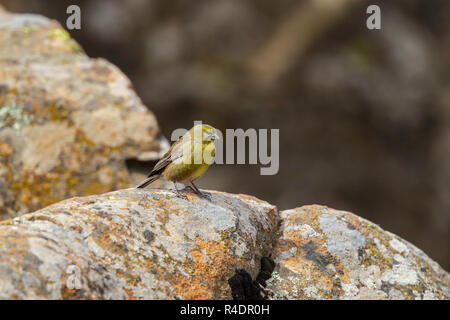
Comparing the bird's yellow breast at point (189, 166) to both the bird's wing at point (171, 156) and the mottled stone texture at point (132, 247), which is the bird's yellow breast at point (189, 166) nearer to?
the bird's wing at point (171, 156)

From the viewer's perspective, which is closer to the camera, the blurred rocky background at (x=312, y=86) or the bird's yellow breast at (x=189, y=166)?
the bird's yellow breast at (x=189, y=166)

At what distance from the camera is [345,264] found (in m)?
5.30

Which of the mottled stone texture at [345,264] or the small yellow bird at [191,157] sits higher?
the small yellow bird at [191,157]

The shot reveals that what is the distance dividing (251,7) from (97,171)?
15.6 meters

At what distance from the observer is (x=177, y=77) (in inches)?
856

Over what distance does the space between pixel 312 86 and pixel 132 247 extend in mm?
17789

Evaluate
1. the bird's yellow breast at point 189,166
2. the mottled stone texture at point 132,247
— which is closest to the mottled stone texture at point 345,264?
the mottled stone texture at point 132,247

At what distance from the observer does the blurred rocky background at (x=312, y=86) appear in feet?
65.1

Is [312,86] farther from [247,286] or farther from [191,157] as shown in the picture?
[247,286]

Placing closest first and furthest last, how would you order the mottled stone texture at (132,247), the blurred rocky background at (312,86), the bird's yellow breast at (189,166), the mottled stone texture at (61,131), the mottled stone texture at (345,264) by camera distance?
the mottled stone texture at (132,247) < the mottled stone texture at (345,264) < the bird's yellow breast at (189,166) < the mottled stone texture at (61,131) < the blurred rocky background at (312,86)

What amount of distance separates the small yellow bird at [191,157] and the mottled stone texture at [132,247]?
2.58 ft

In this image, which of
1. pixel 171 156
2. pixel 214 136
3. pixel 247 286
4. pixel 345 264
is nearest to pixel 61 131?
pixel 171 156
